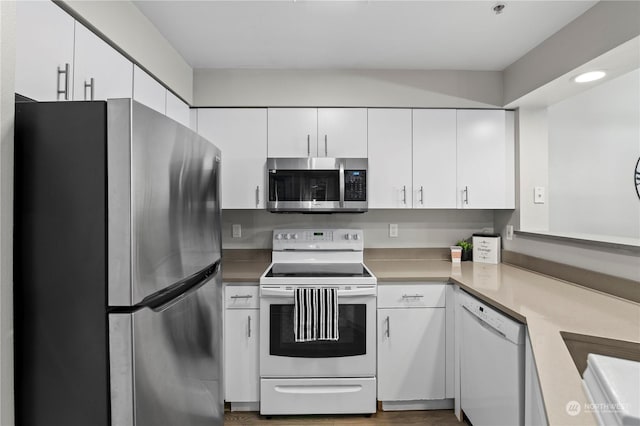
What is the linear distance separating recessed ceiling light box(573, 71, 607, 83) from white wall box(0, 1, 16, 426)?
100 inches

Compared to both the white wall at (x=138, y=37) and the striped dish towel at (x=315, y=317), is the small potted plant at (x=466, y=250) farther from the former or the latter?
the white wall at (x=138, y=37)

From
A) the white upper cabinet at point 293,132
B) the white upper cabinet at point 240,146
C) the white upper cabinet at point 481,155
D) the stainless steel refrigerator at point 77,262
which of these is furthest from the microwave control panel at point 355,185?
the stainless steel refrigerator at point 77,262

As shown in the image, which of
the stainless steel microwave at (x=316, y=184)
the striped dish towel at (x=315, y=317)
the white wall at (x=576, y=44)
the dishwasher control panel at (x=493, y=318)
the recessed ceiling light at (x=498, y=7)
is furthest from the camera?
the stainless steel microwave at (x=316, y=184)

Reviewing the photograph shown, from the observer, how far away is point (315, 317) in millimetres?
1972

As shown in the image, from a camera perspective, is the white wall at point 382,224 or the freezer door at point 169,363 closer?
the freezer door at point 169,363

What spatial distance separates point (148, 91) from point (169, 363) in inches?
58.3

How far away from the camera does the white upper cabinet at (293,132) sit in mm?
2441

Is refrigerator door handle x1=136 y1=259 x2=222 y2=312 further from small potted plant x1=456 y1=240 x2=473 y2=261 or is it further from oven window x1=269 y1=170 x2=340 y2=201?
small potted plant x1=456 y1=240 x2=473 y2=261

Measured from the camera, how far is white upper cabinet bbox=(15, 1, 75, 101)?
1.02m

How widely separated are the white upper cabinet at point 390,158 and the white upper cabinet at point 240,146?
0.83 meters

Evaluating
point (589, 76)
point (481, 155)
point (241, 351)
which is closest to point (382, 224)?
point (481, 155)

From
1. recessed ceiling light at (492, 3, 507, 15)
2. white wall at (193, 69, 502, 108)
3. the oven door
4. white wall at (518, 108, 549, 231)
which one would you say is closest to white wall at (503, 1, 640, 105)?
white wall at (518, 108, 549, 231)

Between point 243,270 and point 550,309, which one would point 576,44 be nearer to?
point 550,309

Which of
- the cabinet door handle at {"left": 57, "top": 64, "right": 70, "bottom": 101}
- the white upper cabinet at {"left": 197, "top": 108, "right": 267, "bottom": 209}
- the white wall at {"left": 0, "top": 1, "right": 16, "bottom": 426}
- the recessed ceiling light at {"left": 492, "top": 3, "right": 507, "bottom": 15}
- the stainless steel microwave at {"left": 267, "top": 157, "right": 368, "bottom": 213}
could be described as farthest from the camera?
the white upper cabinet at {"left": 197, "top": 108, "right": 267, "bottom": 209}
